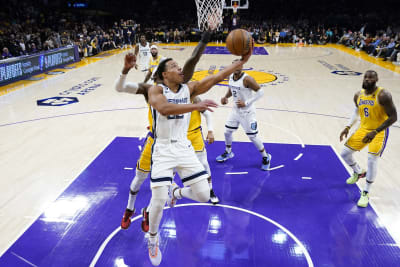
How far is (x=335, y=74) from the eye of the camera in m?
14.2

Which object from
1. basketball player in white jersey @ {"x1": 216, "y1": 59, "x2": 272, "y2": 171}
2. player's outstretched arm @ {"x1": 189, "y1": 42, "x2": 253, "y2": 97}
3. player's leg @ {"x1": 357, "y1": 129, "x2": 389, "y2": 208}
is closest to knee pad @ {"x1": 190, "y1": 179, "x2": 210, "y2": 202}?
player's outstretched arm @ {"x1": 189, "y1": 42, "x2": 253, "y2": 97}

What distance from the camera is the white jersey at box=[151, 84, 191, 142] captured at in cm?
320

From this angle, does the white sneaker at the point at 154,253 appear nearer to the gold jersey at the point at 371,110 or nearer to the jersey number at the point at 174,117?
the jersey number at the point at 174,117

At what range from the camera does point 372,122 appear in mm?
4473

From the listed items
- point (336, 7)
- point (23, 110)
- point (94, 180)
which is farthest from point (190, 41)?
point (94, 180)

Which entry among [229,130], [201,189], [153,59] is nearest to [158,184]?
[201,189]

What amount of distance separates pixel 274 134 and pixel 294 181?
2131mm

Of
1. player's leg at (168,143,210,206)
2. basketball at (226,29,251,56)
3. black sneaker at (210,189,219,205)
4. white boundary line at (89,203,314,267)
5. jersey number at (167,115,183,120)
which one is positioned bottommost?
white boundary line at (89,203,314,267)

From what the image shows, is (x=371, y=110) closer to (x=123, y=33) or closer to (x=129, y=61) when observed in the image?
(x=129, y=61)

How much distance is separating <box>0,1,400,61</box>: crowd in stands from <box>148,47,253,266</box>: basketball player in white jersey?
610 inches

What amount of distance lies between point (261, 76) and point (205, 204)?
10101 millimetres

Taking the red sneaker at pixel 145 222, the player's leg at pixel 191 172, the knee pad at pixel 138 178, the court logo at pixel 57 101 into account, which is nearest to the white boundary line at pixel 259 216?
the red sneaker at pixel 145 222

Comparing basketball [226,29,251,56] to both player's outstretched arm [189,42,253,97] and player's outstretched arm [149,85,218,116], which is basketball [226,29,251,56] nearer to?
player's outstretched arm [189,42,253,97]

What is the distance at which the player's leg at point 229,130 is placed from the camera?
18.1 feet
